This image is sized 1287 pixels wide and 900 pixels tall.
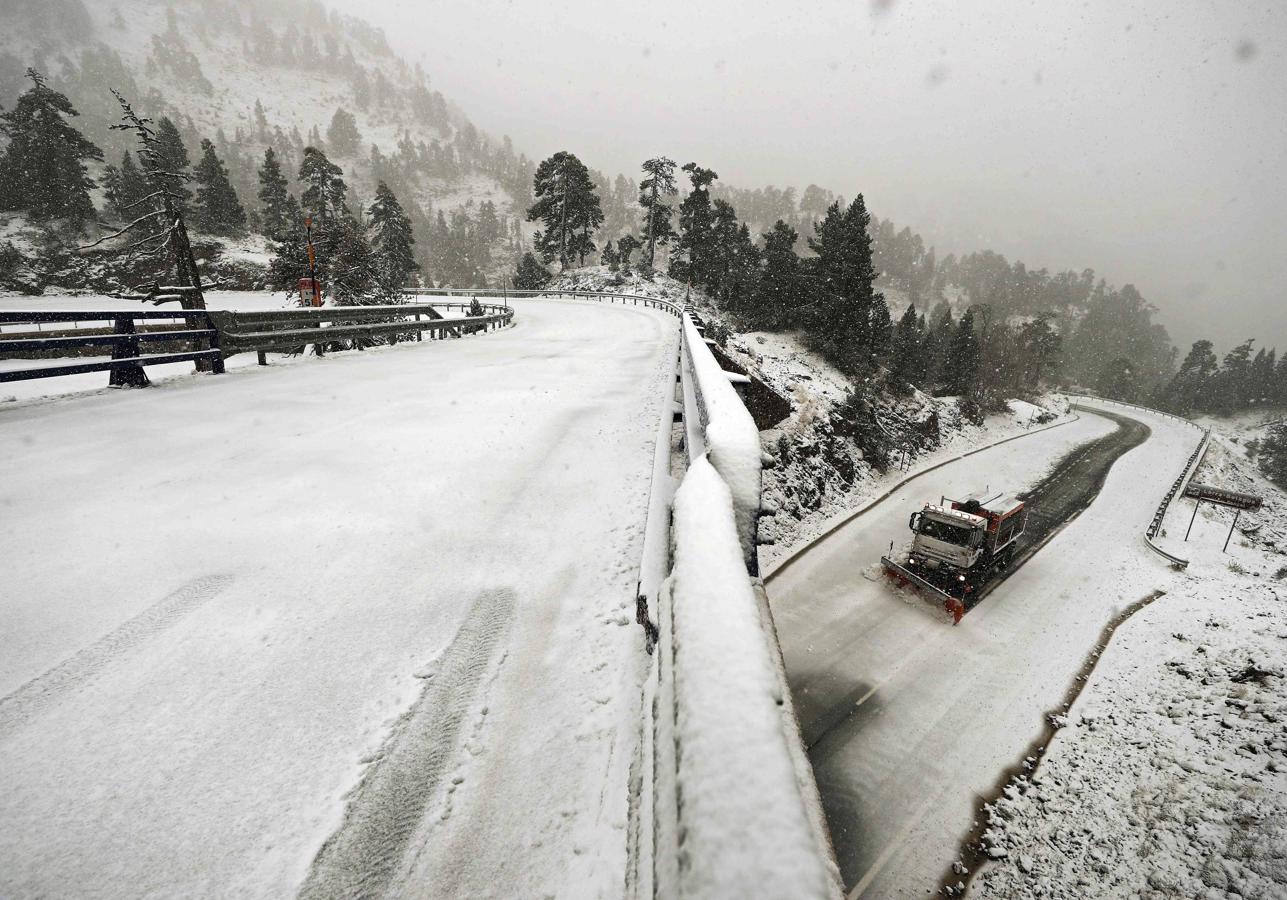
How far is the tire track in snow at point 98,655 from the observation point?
2.09 metres

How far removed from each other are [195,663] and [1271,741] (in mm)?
18552

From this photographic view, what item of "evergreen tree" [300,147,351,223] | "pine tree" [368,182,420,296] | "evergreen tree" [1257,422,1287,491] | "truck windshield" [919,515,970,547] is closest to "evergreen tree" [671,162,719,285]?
"pine tree" [368,182,420,296]


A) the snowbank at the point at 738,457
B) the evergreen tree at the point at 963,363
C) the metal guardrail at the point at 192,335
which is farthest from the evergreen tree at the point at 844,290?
the snowbank at the point at 738,457

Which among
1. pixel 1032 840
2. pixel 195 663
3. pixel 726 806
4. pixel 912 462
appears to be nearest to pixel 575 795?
pixel 726 806

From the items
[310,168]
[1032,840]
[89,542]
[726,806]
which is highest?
[310,168]

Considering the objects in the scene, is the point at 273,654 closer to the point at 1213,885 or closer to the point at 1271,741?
the point at 1213,885

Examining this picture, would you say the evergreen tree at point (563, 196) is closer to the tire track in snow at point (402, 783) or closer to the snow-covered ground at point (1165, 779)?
the snow-covered ground at point (1165, 779)

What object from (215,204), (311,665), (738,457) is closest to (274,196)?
(215,204)

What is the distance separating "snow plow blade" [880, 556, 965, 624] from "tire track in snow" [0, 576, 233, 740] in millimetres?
17070

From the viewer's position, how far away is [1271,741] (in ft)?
35.6

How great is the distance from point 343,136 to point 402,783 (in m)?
245

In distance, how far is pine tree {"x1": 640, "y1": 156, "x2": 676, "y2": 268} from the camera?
6025cm

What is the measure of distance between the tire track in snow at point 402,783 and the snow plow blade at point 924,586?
16.1 metres

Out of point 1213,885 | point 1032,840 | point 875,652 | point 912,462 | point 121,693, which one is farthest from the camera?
point 912,462
